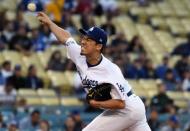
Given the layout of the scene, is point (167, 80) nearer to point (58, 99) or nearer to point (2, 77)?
point (58, 99)

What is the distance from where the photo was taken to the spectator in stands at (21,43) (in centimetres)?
1620

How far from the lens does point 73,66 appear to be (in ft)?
53.8

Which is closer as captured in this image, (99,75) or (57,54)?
(99,75)

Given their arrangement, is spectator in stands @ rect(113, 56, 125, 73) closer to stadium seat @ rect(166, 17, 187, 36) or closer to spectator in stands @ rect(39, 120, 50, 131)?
spectator in stands @ rect(39, 120, 50, 131)

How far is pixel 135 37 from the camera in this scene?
60.0 ft

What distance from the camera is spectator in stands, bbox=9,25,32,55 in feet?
53.2

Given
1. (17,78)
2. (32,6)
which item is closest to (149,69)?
(17,78)

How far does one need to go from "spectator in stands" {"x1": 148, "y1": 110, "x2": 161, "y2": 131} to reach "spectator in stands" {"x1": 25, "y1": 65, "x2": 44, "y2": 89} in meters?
2.36

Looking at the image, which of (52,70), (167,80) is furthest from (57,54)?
(167,80)

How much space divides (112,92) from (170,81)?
27.9 feet

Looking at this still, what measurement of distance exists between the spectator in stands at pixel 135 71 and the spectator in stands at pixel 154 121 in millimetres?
2163

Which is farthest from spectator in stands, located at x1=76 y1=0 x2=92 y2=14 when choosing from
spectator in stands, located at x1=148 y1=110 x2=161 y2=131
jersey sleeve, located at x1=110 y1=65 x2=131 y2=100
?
jersey sleeve, located at x1=110 y1=65 x2=131 y2=100

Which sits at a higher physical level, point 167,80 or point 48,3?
point 48,3

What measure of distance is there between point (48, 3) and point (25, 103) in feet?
15.8
